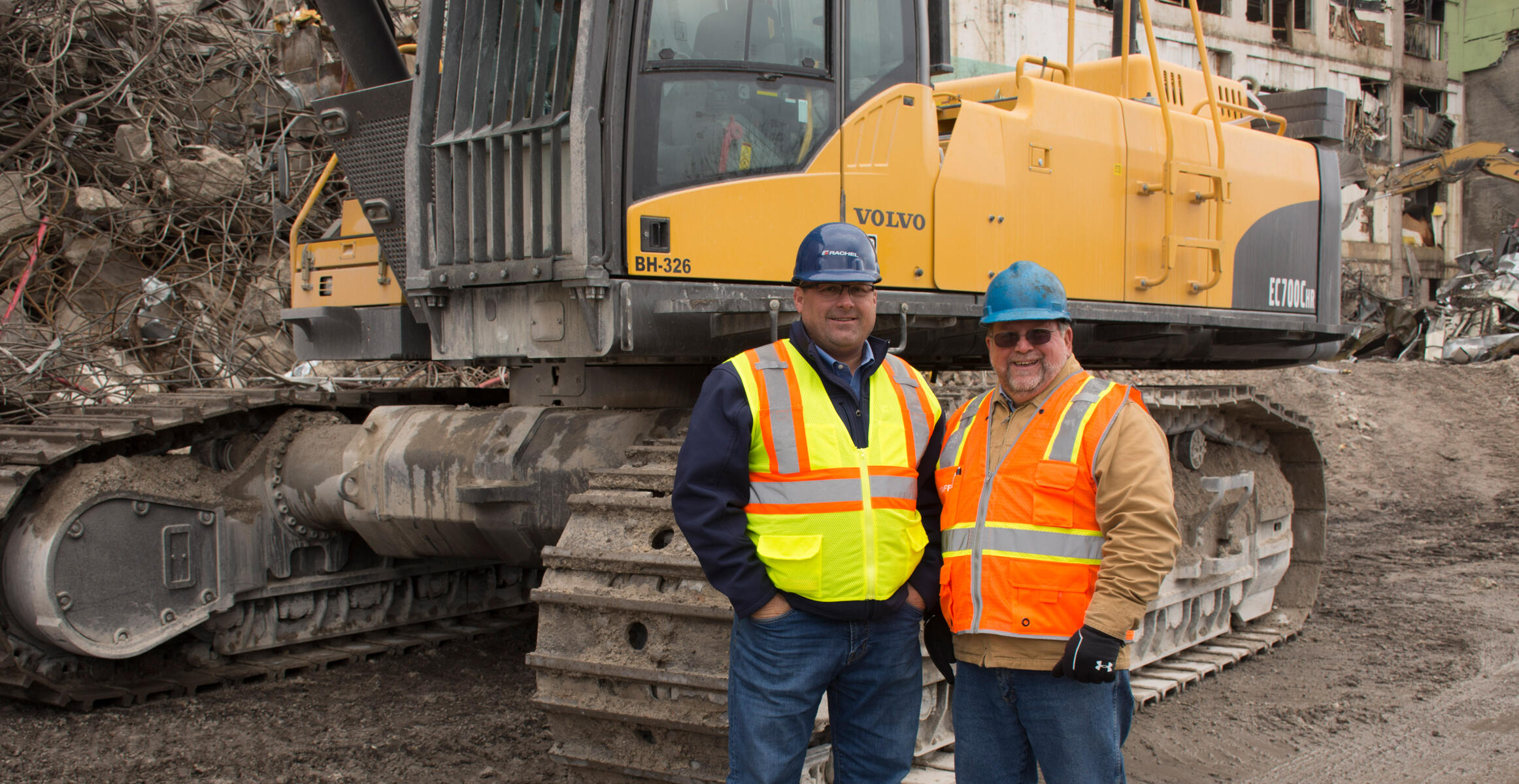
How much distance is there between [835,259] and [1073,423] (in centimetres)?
69

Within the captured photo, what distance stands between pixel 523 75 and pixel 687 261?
95 cm

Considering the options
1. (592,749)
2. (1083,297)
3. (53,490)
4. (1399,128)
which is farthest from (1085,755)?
(1399,128)

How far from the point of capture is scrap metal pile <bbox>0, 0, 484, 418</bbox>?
916 cm

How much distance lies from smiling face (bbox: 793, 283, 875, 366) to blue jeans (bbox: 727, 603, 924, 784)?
65cm

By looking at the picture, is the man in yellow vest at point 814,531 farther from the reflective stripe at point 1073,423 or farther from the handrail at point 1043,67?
the handrail at point 1043,67

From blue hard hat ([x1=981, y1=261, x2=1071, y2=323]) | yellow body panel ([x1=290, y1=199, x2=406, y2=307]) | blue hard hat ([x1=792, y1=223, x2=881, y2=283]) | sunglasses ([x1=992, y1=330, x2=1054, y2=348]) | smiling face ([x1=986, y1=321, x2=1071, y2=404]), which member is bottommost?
smiling face ([x1=986, y1=321, x2=1071, y2=404])

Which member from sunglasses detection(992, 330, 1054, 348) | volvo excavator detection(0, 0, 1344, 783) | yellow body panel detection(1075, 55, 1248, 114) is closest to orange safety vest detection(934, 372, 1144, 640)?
sunglasses detection(992, 330, 1054, 348)

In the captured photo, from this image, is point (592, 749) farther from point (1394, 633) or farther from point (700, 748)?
point (1394, 633)

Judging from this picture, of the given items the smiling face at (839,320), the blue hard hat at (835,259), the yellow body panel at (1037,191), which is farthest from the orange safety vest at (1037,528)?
the yellow body panel at (1037,191)

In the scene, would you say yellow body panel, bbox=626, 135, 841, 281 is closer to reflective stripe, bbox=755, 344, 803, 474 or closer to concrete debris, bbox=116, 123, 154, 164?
reflective stripe, bbox=755, 344, 803, 474

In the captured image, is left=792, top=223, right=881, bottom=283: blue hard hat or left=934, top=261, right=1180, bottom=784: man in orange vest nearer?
left=934, top=261, right=1180, bottom=784: man in orange vest

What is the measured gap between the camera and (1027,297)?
2.96 meters

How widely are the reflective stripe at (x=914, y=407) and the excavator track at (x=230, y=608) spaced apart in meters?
3.91

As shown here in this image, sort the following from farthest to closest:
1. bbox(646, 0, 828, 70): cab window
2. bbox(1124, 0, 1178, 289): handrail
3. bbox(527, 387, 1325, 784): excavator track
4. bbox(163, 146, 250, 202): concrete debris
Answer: bbox(163, 146, 250, 202): concrete debris
bbox(1124, 0, 1178, 289): handrail
bbox(646, 0, 828, 70): cab window
bbox(527, 387, 1325, 784): excavator track
